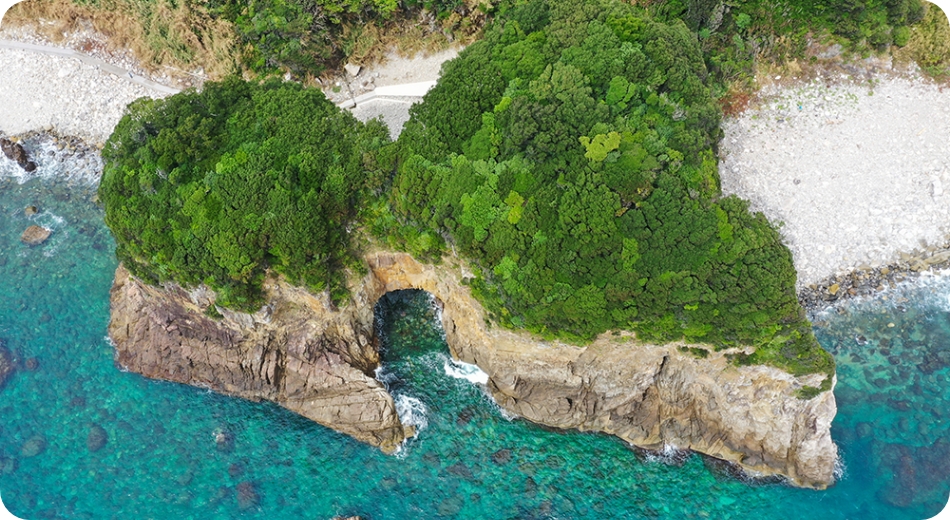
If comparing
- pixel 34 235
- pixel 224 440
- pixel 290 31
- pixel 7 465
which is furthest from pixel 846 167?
pixel 34 235

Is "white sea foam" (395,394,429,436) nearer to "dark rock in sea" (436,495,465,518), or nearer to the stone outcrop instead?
"dark rock in sea" (436,495,465,518)

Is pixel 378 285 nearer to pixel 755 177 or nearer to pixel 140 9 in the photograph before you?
pixel 755 177

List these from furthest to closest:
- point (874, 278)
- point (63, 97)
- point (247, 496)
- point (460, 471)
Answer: point (63, 97), point (874, 278), point (460, 471), point (247, 496)

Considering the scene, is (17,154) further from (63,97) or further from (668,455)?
(668,455)

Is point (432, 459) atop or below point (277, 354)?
below

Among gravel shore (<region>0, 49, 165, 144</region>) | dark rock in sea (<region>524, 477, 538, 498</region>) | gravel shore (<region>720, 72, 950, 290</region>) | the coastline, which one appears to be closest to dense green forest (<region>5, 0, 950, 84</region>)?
the coastline

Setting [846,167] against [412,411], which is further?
[846,167]

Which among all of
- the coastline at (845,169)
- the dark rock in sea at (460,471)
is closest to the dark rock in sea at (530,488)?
the dark rock in sea at (460,471)
